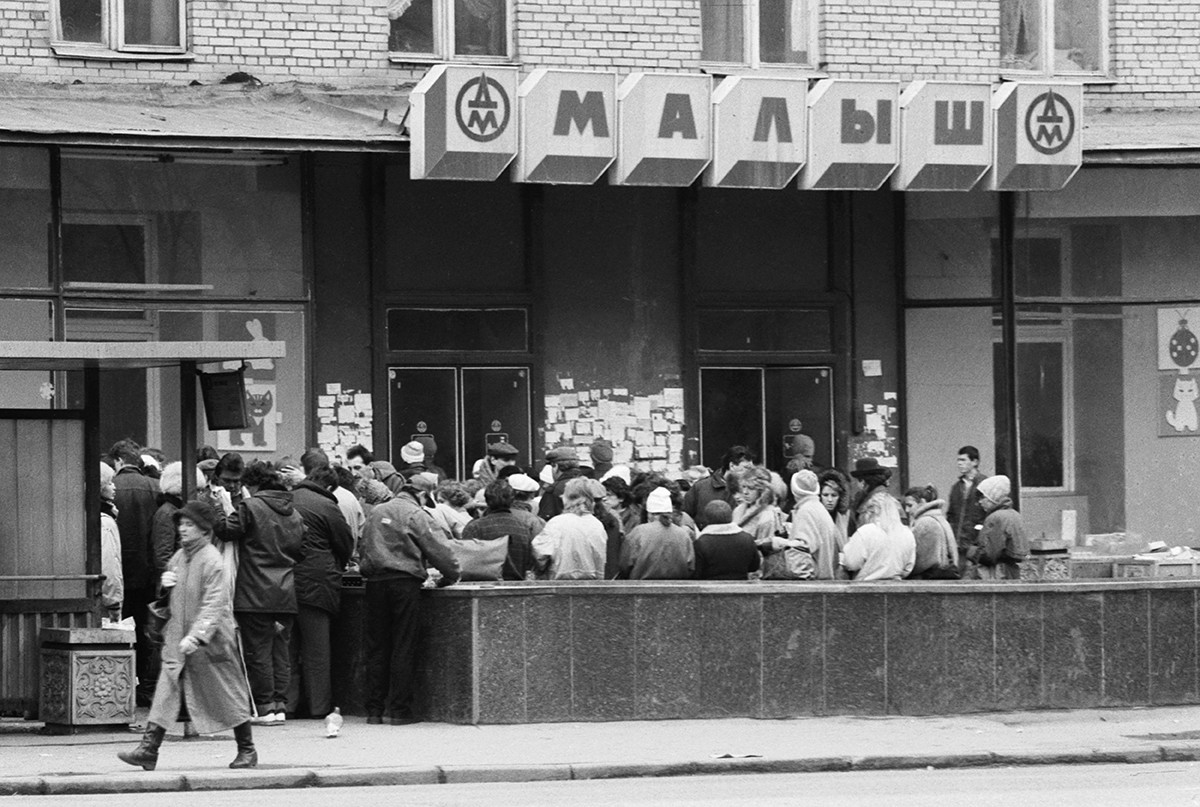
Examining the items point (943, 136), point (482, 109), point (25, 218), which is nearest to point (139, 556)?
point (25, 218)

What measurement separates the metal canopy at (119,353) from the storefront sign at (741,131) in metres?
5.06

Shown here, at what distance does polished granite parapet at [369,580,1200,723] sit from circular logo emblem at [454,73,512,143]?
5521mm

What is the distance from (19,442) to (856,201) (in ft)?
33.4

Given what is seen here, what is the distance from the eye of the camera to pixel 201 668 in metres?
13.3

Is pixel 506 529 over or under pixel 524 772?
over

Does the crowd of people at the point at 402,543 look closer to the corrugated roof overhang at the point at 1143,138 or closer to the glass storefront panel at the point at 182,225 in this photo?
the glass storefront panel at the point at 182,225

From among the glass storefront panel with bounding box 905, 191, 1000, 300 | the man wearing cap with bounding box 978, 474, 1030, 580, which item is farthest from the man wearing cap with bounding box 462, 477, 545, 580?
the glass storefront panel with bounding box 905, 191, 1000, 300

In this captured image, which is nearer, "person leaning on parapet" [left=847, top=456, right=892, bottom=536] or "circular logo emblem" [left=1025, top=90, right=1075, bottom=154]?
"person leaning on parapet" [left=847, top=456, right=892, bottom=536]

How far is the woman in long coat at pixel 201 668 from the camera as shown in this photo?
13250 millimetres

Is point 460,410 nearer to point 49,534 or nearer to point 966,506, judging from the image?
point 966,506

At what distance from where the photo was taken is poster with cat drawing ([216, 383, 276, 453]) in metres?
20.9

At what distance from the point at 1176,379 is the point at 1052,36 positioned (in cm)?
368

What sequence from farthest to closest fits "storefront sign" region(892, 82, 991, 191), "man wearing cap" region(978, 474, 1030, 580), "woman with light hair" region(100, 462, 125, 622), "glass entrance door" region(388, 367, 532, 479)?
"glass entrance door" region(388, 367, 532, 479)
"storefront sign" region(892, 82, 991, 191)
"man wearing cap" region(978, 474, 1030, 580)
"woman with light hair" region(100, 462, 125, 622)

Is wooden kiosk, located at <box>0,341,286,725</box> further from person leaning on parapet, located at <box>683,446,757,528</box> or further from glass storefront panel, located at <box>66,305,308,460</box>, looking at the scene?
person leaning on parapet, located at <box>683,446,757,528</box>
